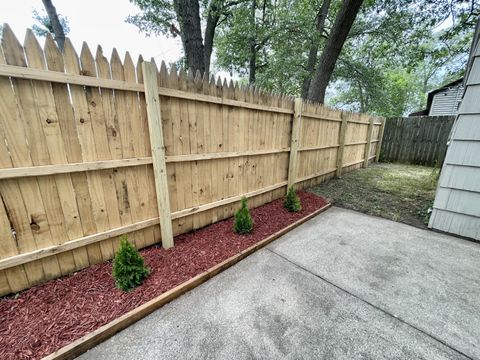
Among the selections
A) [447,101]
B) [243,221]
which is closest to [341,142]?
[243,221]

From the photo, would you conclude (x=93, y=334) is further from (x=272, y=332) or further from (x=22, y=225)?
(x=272, y=332)

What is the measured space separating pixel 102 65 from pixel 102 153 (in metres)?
0.82

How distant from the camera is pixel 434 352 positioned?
1.45m

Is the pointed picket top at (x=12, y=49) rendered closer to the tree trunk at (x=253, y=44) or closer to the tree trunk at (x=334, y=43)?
the tree trunk at (x=334, y=43)

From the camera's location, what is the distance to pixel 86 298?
177 centimetres

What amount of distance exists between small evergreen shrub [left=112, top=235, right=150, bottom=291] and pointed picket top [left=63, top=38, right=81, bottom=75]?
5.07ft

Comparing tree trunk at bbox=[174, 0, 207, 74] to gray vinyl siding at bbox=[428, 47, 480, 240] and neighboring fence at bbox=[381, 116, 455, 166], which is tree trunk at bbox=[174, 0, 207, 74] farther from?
neighboring fence at bbox=[381, 116, 455, 166]

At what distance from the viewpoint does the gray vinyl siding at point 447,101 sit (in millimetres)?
11203

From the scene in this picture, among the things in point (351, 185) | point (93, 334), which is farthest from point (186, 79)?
point (351, 185)

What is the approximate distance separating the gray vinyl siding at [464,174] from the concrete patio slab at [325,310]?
0.41 meters

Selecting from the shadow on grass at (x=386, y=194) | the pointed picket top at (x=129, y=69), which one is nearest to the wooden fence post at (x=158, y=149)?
the pointed picket top at (x=129, y=69)

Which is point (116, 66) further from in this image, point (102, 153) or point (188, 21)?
point (188, 21)

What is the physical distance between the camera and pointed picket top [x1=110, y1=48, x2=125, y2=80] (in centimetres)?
190

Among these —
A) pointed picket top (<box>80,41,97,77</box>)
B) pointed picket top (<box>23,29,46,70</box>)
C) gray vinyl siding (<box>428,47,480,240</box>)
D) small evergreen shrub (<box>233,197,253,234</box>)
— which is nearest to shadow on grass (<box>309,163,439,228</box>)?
gray vinyl siding (<box>428,47,480,240</box>)
